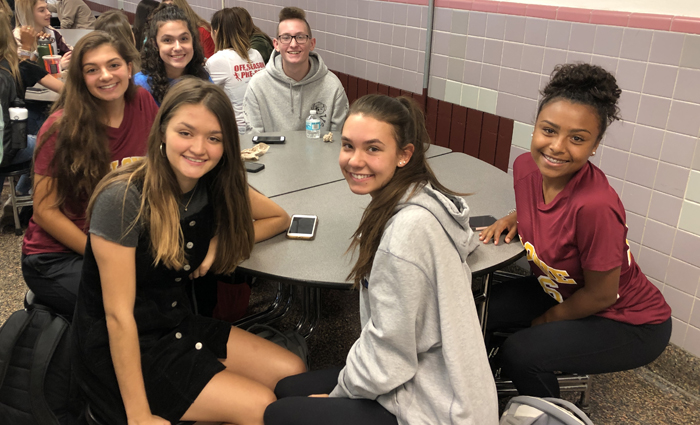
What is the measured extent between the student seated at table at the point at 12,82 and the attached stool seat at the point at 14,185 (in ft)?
0.12

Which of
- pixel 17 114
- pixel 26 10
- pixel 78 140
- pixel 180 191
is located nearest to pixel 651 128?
pixel 180 191

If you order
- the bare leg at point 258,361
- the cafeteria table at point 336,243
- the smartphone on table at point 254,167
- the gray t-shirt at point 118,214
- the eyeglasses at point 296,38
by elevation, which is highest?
the eyeglasses at point 296,38

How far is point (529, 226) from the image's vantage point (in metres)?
1.84

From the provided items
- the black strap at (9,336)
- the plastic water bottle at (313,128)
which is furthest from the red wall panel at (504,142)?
the black strap at (9,336)

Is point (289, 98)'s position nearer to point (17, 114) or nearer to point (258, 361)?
point (17, 114)

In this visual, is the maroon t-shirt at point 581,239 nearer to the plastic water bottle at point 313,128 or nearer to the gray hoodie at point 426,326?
the gray hoodie at point 426,326

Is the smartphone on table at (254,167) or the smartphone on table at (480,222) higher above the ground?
the smartphone on table at (254,167)

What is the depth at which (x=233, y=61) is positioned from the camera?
358 cm

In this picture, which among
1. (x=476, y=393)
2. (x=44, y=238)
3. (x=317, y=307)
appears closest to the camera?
(x=476, y=393)

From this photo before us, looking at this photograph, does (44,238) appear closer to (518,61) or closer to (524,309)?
(524,309)

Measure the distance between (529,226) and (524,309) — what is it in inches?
15.9

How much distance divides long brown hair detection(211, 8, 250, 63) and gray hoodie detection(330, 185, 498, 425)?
2668 millimetres

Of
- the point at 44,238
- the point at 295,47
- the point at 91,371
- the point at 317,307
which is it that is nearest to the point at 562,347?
the point at 317,307

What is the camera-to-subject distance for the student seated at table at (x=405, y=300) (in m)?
1.29
